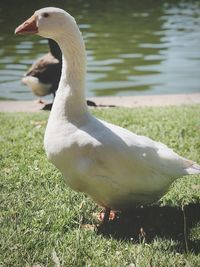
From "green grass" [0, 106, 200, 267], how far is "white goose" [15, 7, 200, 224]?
27cm

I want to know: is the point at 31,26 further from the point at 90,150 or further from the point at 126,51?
the point at 126,51

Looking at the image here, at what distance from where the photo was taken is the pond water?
1200 cm

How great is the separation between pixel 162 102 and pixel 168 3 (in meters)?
25.5

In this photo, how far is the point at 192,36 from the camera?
19.0 m

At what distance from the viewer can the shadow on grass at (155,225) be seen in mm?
3525

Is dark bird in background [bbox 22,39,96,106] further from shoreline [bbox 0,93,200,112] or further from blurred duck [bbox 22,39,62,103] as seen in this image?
shoreline [bbox 0,93,200,112]

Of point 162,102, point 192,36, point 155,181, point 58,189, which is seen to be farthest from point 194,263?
point 192,36

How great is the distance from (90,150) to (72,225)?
69 centimetres

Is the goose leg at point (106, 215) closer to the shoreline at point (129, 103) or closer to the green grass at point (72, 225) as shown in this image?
the green grass at point (72, 225)

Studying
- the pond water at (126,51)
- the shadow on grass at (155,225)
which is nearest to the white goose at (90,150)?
the shadow on grass at (155,225)

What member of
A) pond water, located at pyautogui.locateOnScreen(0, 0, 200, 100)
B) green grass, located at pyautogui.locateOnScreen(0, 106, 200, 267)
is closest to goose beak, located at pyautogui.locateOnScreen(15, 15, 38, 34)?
green grass, located at pyautogui.locateOnScreen(0, 106, 200, 267)

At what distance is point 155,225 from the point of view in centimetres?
379

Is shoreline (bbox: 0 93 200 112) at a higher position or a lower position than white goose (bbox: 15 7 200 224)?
lower

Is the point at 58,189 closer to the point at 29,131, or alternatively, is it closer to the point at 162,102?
the point at 29,131
